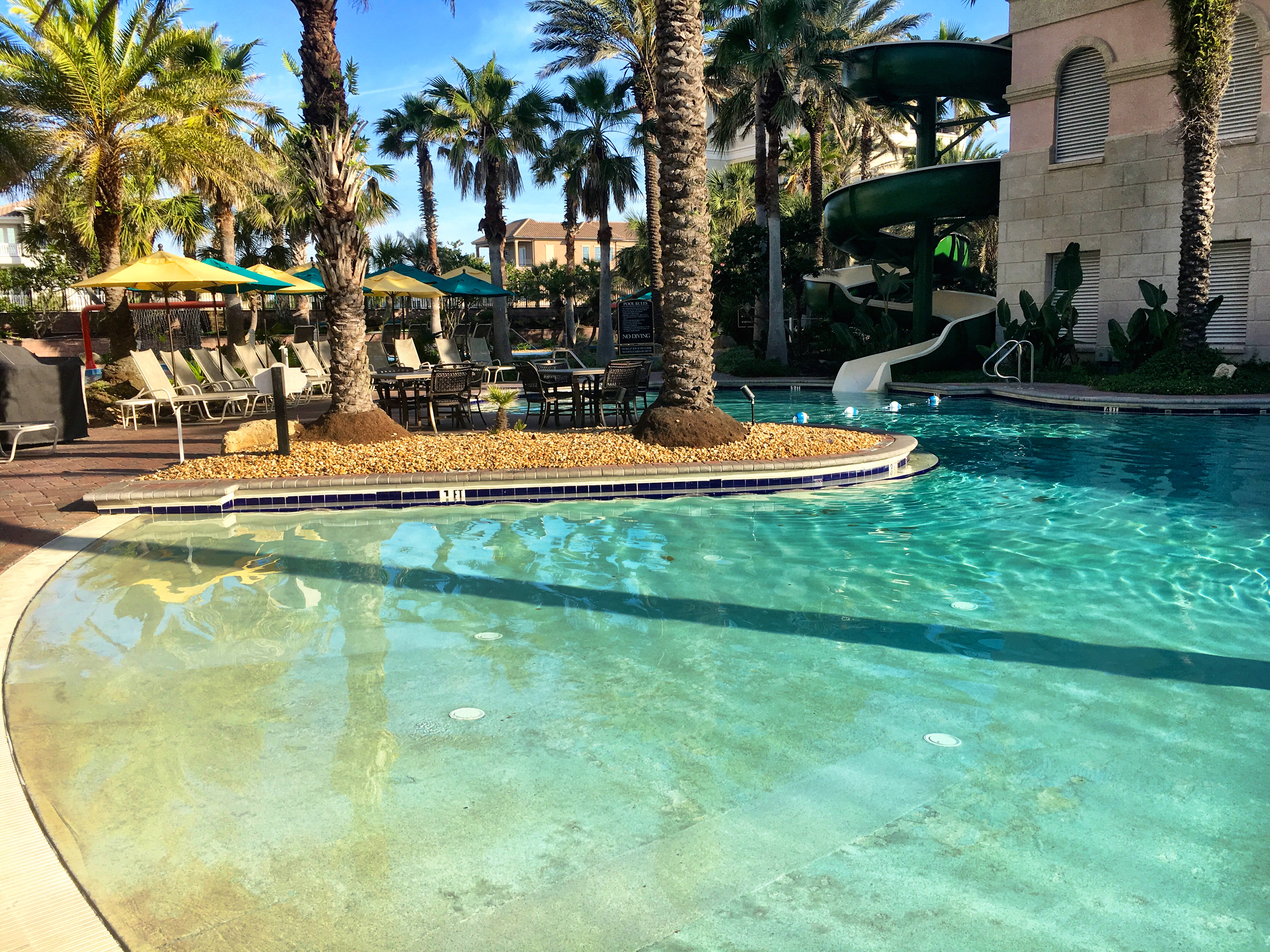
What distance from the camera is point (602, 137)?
28.8 metres

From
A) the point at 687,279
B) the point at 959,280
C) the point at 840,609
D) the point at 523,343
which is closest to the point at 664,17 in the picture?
the point at 687,279

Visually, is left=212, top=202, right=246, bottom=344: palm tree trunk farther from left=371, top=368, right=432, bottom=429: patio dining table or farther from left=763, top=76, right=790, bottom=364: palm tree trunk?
left=763, top=76, right=790, bottom=364: palm tree trunk

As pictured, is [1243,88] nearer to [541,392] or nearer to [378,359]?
[541,392]

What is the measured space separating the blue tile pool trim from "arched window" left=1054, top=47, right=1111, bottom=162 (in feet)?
51.8

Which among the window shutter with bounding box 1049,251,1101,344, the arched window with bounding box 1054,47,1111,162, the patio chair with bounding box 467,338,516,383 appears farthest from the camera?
the window shutter with bounding box 1049,251,1101,344

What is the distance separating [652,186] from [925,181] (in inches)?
342

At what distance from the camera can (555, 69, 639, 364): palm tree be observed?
2780cm

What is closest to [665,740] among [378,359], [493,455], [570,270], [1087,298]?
[493,455]

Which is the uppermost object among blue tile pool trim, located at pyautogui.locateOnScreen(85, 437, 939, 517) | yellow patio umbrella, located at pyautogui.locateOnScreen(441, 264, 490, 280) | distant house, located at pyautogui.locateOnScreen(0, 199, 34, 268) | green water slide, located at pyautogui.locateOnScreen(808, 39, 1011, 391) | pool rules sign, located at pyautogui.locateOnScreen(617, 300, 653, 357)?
distant house, located at pyautogui.locateOnScreen(0, 199, 34, 268)

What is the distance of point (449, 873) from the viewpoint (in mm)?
3086

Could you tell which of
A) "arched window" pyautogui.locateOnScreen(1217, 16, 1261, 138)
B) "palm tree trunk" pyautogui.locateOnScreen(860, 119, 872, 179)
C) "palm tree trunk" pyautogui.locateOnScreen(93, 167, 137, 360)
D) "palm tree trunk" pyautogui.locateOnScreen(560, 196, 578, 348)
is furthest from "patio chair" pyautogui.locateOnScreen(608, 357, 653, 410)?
"palm tree trunk" pyautogui.locateOnScreen(860, 119, 872, 179)

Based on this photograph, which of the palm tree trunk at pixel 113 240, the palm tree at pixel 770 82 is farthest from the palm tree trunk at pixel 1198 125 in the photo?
the palm tree trunk at pixel 113 240

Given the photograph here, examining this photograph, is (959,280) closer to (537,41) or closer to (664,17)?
(537,41)

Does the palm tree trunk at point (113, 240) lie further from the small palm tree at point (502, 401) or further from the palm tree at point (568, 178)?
the palm tree at point (568, 178)
